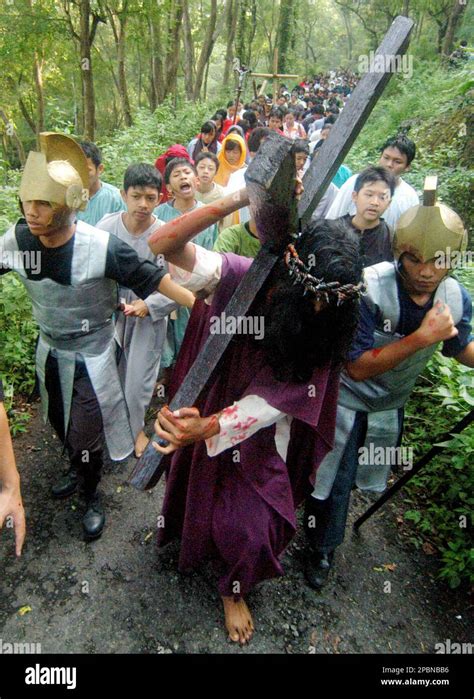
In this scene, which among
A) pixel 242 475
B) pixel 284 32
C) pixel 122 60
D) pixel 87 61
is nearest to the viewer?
pixel 242 475

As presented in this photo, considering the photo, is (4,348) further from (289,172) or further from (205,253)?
(289,172)

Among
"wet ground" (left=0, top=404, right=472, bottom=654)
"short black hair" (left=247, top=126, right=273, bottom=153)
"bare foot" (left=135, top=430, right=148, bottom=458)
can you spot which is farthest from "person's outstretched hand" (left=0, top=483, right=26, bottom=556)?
"short black hair" (left=247, top=126, right=273, bottom=153)

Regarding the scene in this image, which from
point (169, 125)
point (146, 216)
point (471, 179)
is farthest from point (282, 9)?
point (146, 216)

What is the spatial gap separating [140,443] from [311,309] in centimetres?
249

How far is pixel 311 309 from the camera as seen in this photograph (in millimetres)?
1632

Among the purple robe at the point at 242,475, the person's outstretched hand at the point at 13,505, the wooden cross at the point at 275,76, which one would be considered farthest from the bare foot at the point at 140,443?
the wooden cross at the point at 275,76

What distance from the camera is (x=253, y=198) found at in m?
1.41

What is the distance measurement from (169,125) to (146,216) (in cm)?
1229

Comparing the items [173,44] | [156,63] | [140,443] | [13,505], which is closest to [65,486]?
[140,443]

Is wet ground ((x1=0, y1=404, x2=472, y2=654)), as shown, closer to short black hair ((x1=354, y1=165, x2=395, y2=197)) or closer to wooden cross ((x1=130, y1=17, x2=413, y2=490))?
wooden cross ((x1=130, y1=17, x2=413, y2=490))

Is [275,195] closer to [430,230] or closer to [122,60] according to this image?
[430,230]

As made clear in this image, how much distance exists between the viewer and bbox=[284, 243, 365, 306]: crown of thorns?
1560mm

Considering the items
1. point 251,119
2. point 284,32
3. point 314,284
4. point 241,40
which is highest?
point 284,32

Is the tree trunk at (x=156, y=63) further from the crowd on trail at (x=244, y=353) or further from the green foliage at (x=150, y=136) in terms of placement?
the crowd on trail at (x=244, y=353)
